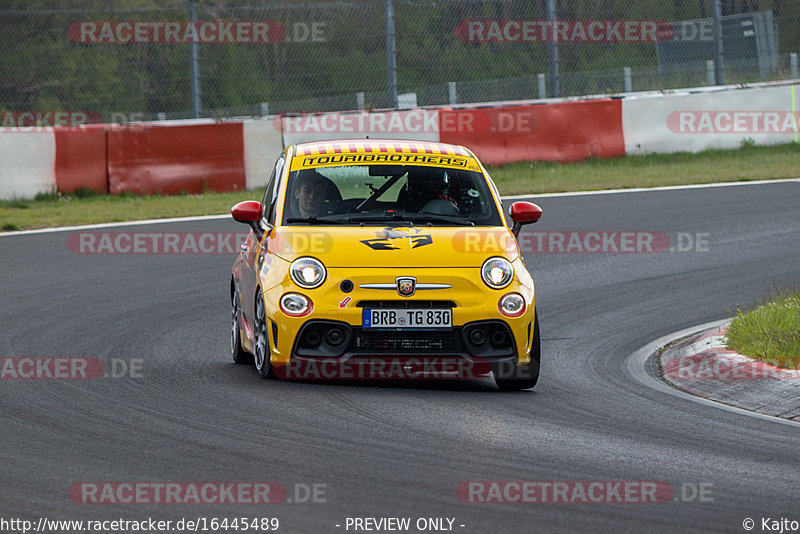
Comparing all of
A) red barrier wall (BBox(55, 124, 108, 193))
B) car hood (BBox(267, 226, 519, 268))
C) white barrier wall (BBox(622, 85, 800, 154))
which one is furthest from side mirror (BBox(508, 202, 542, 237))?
white barrier wall (BBox(622, 85, 800, 154))

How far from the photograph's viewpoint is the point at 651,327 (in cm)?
1061

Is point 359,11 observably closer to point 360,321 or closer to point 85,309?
point 85,309

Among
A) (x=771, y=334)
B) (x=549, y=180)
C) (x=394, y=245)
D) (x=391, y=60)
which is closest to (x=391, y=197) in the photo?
(x=394, y=245)

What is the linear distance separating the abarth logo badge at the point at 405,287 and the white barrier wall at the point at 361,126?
36.8 feet

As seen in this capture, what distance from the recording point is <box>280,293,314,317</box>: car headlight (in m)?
7.71

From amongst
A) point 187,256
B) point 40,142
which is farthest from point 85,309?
point 40,142

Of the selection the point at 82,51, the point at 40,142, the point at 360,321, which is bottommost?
the point at 360,321

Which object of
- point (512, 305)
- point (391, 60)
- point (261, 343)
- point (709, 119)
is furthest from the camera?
point (709, 119)

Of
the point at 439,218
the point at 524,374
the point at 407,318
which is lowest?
the point at 524,374

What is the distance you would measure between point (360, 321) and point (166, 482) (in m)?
2.39

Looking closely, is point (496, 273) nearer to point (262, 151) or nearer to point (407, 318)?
point (407, 318)

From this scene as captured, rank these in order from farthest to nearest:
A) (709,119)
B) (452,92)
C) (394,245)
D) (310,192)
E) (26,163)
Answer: (452,92) → (709,119) → (26,163) → (310,192) → (394,245)

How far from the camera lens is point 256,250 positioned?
8.60 metres

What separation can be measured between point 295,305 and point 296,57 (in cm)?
1253
